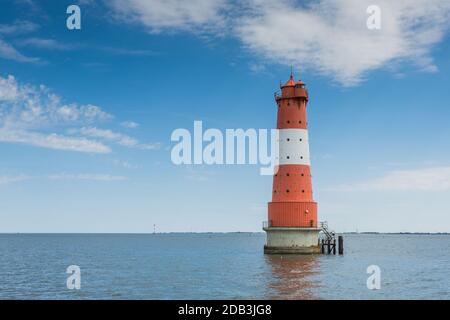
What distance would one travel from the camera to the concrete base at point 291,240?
1984 inches

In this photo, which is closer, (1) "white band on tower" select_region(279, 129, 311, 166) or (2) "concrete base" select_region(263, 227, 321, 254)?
(1) "white band on tower" select_region(279, 129, 311, 166)

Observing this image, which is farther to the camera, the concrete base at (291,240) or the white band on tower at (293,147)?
the concrete base at (291,240)

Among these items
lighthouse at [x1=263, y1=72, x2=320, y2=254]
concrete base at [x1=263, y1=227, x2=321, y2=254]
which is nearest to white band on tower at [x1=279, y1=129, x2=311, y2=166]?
lighthouse at [x1=263, y1=72, x2=320, y2=254]

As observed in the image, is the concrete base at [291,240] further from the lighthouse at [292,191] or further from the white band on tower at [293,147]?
the white band on tower at [293,147]

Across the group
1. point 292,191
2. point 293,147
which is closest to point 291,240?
point 292,191

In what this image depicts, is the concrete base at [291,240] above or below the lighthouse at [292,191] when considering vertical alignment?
below

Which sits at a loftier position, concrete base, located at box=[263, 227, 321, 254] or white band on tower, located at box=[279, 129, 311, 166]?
white band on tower, located at box=[279, 129, 311, 166]

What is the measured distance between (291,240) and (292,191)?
4978 millimetres

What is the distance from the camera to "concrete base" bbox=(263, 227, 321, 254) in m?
50.4

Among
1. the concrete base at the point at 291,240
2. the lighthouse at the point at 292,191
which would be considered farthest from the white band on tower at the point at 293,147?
the concrete base at the point at 291,240

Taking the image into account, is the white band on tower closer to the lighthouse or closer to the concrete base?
the lighthouse

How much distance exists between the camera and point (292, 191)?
5003 cm
